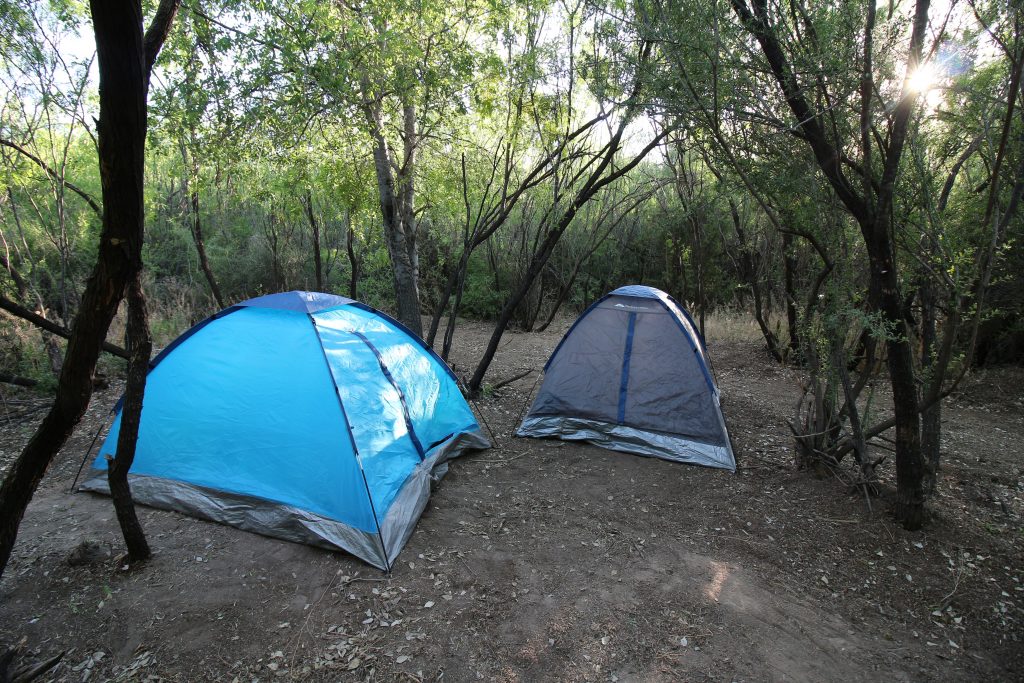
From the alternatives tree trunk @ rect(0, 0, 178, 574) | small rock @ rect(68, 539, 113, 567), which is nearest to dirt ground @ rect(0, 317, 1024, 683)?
small rock @ rect(68, 539, 113, 567)

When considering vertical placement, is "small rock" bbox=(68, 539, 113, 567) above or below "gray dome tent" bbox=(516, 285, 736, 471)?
below

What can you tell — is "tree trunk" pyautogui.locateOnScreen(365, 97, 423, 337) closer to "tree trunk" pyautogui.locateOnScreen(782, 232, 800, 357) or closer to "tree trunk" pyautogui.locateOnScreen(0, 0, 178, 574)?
"tree trunk" pyautogui.locateOnScreen(0, 0, 178, 574)

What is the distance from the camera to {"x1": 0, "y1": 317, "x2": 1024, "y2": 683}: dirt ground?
2.74 metres

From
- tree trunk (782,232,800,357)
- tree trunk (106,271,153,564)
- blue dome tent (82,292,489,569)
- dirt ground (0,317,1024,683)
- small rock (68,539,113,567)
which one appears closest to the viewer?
dirt ground (0,317,1024,683)

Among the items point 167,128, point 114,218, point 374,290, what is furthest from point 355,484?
point 374,290

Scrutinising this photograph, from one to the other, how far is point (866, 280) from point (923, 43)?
6.11 feet

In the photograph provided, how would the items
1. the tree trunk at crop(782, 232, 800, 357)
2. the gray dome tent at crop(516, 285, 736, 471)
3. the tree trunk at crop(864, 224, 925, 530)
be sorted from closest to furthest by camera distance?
the tree trunk at crop(864, 224, 925, 530), the gray dome tent at crop(516, 285, 736, 471), the tree trunk at crop(782, 232, 800, 357)

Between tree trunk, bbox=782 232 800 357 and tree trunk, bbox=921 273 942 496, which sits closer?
tree trunk, bbox=921 273 942 496

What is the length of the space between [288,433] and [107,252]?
1745 millimetres

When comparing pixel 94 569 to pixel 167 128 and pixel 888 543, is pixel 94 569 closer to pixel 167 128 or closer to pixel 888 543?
pixel 167 128

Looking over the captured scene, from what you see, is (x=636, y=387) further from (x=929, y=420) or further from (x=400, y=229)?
(x=400, y=229)

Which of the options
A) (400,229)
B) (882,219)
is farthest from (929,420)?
(400,229)

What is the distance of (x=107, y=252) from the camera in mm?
2463

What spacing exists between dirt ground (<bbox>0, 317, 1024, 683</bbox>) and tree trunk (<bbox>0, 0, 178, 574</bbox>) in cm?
87
